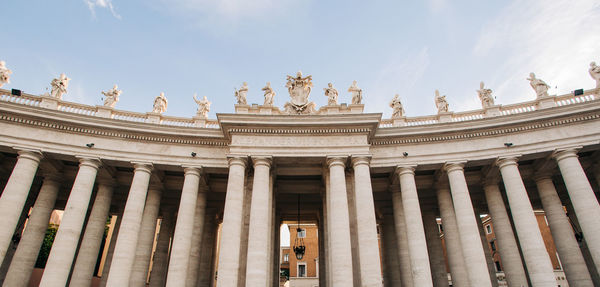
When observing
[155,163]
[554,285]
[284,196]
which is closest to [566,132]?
[554,285]

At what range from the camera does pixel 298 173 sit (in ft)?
79.3

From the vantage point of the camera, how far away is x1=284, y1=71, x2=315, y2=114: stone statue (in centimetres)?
2314

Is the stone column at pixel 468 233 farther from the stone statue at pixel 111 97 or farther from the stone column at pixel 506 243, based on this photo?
the stone statue at pixel 111 97

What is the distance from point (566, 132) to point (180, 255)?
85.7 ft

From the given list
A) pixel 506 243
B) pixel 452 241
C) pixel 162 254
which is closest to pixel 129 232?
pixel 162 254

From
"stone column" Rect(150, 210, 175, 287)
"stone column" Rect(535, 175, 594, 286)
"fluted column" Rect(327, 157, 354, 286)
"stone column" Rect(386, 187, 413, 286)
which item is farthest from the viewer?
"stone column" Rect(150, 210, 175, 287)

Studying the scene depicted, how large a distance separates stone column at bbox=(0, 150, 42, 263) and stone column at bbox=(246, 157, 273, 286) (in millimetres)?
14073

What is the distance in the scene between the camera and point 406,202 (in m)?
21.7

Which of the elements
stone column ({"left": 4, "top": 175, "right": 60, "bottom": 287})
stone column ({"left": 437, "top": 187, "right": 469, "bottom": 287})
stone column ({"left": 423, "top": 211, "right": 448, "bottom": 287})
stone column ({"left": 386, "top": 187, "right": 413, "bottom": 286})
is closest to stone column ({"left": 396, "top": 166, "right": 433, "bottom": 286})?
stone column ({"left": 386, "top": 187, "right": 413, "bottom": 286})

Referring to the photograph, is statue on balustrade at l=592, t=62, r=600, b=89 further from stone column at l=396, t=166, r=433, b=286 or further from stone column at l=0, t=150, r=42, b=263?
stone column at l=0, t=150, r=42, b=263

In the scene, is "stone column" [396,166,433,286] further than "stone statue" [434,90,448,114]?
No

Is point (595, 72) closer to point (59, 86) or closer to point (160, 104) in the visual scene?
point (160, 104)

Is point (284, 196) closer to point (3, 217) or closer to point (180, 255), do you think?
point (180, 255)

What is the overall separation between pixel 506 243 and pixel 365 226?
1079 centimetres
